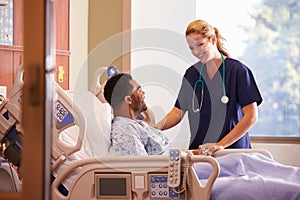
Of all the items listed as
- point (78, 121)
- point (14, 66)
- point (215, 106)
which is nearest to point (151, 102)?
point (14, 66)

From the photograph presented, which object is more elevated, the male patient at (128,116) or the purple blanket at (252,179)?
the male patient at (128,116)

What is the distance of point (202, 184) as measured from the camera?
231 cm

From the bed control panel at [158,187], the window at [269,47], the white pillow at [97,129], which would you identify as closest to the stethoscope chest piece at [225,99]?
the white pillow at [97,129]

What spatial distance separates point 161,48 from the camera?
4.38 metres

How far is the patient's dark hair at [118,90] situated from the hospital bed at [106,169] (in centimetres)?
9

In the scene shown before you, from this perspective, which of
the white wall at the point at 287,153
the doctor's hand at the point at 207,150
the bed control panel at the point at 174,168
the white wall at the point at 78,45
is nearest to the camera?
the bed control panel at the point at 174,168

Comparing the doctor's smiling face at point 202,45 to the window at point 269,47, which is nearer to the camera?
the doctor's smiling face at point 202,45

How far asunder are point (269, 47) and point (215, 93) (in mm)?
1482

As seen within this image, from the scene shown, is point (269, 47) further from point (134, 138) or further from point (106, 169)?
point (106, 169)

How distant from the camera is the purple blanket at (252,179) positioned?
2191 mm

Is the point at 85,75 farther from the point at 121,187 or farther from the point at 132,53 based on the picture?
the point at 121,187

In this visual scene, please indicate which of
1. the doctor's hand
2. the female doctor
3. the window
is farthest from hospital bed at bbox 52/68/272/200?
the window

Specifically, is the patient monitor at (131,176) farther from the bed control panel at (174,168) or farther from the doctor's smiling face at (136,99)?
the doctor's smiling face at (136,99)

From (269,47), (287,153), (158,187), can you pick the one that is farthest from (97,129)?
(269,47)
